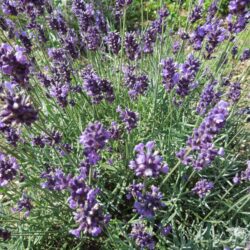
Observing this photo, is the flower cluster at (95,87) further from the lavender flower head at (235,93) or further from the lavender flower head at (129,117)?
the lavender flower head at (235,93)

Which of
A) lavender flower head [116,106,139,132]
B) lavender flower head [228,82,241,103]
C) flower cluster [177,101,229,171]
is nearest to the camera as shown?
flower cluster [177,101,229,171]

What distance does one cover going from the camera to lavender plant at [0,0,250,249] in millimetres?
2070

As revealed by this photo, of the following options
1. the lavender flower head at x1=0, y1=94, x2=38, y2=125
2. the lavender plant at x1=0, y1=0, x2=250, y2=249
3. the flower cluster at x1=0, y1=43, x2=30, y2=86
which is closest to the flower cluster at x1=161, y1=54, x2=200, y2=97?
the lavender plant at x1=0, y1=0, x2=250, y2=249

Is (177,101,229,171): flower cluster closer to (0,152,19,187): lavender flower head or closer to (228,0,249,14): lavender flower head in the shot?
(228,0,249,14): lavender flower head

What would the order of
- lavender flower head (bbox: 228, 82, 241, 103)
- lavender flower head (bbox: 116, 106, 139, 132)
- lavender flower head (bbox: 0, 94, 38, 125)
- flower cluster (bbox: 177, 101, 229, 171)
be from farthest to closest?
lavender flower head (bbox: 228, 82, 241, 103)
lavender flower head (bbox: 116, 106, 139, 132)
flower cluster (bbox: 177, 101, 229, 171)
lavender flower head (bbox: 0, 94, 38, 125)

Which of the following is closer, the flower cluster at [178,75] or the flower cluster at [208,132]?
the flower cluster at [208,132]

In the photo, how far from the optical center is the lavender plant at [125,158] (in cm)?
207

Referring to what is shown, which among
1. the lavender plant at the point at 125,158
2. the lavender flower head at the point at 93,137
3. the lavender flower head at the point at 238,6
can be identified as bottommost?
the lavender plant at the point at 125,158

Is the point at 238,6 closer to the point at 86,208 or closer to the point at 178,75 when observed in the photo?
the point at 178,75

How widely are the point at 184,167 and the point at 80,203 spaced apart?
1453 millimetres

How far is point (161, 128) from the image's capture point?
3623 millimetres

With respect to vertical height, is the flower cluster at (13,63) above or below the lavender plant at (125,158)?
above

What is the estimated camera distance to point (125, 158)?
3.23 metres

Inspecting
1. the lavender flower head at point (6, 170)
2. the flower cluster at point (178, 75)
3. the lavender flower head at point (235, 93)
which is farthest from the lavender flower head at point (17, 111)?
the lavender flower head at point (235, 93)
